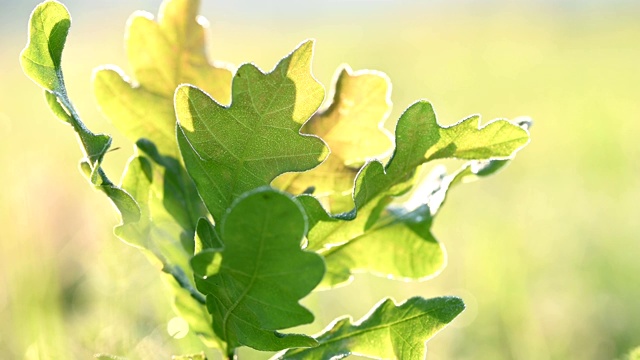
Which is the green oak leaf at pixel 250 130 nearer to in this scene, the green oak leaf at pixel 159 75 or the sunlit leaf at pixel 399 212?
the sunlit leaf at pixel 399 212

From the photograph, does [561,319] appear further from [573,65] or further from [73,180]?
[573,65]

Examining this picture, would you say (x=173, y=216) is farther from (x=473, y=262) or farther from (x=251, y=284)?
(x=473, y=262)

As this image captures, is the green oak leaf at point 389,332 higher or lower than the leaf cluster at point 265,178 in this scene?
lower

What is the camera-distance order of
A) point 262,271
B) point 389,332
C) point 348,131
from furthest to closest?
point 348,131
point 389,332
point 262,271

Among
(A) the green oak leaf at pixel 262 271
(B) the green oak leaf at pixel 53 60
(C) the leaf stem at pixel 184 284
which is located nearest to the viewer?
(A) the green oak leaf at pixel 262 271

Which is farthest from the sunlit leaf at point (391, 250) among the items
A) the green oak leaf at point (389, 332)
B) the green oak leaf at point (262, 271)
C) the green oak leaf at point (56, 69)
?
the green oak leaf at point (56, 69)

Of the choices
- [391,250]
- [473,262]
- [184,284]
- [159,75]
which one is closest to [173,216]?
[184,284]

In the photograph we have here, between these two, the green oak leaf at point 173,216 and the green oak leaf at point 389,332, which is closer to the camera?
the green oak leaf at point 389,332
